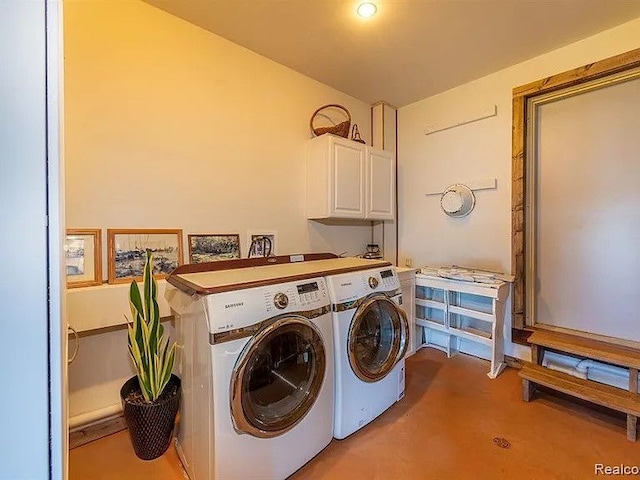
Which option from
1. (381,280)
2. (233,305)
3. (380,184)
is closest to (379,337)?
(381,280)

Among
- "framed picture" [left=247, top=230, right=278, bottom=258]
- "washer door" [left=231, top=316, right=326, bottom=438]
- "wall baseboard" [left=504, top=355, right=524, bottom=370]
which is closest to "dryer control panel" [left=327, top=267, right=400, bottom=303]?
"washer door" [left=231, top=316, right=326, bottom=438]

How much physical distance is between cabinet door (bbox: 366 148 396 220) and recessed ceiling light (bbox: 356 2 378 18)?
1.14 m

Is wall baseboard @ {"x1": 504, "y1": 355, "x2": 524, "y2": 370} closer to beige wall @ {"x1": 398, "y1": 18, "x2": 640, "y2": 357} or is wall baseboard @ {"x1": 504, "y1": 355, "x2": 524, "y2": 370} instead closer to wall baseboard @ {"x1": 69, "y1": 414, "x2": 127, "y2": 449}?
beige wall @ {"x1": 398, "y1": 18, "x2": 640, "y2": 357}

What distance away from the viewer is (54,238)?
58cm

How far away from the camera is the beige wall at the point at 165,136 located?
167 cm

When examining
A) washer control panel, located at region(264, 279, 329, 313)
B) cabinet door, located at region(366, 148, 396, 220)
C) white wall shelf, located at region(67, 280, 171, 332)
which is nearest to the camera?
washer control panel, located at region(264, 279, 329, 313)

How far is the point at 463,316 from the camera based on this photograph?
287 cm

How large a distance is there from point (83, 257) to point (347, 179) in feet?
6.49

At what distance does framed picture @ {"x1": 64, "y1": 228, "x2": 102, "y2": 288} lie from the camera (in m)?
1.63

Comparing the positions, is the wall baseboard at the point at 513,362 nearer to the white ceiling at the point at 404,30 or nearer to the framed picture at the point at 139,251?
the white ceiling at the point at 404,30

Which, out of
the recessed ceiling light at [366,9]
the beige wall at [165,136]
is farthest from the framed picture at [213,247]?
the recessed ceiling light at [366,9]

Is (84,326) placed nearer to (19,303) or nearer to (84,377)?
(84,377)

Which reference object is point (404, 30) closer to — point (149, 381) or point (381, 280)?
point (381, 280)

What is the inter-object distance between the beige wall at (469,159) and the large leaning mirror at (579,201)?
10 centimetres
